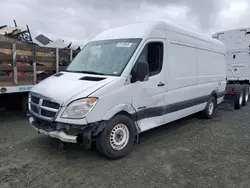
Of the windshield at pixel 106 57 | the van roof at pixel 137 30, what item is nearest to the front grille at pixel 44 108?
the windshield at pixel 106 57

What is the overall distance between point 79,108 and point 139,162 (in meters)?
1.52

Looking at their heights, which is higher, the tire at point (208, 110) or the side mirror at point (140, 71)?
the side mirror at point (140, 71)

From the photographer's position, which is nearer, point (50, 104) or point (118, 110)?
point (50, 104)

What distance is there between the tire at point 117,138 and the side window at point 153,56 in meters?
1.24

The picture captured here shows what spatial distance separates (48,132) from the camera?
12.3 ft

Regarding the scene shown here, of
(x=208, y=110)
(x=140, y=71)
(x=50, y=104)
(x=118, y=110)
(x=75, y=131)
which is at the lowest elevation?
(x=208, y=110)

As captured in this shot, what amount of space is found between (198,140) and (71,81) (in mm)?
3358

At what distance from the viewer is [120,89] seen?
392 cm

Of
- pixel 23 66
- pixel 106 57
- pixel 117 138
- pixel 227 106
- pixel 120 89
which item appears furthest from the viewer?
pixel 227 106

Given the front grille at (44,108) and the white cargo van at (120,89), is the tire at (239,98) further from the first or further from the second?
the front grille at (44,108)

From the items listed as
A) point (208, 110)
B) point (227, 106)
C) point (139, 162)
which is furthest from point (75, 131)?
point (227, 106)

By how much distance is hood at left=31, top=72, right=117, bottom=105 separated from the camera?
11.7 ft

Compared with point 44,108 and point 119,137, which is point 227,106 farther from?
point 44,108

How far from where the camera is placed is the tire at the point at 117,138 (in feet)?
12.5
